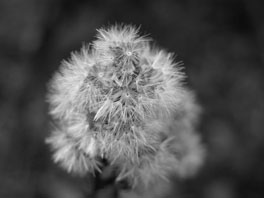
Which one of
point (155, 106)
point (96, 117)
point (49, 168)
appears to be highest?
point (155, 106)

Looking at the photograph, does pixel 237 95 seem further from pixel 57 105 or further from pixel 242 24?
pixel 57 105

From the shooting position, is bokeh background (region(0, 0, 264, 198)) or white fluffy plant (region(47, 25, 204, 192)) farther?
bokeh background (region(0, 0, 264, 198))

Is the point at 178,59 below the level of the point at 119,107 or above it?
above

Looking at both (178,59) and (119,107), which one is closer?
(119,107)

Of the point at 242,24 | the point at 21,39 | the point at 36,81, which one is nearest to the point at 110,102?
the point at 36,81

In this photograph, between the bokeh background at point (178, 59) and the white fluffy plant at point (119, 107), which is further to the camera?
the bokeh background at point (178, 59)
